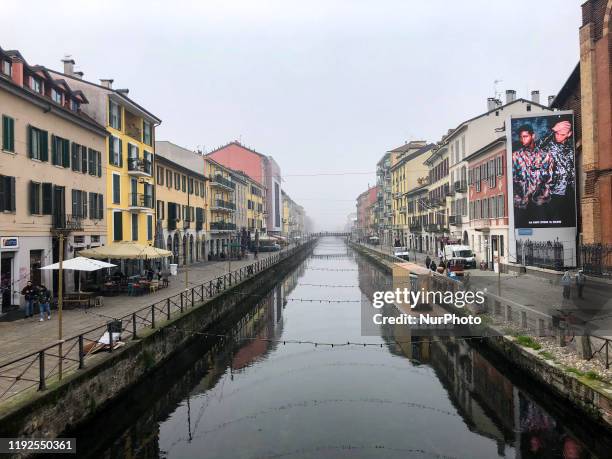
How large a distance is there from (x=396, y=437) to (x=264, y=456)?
11.1 ft

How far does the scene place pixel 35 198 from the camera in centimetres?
2222

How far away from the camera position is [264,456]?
11.2 metres

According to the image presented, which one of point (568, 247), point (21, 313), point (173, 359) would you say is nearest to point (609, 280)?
point (568, 247)

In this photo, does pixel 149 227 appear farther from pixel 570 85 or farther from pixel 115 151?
pixel 570 85

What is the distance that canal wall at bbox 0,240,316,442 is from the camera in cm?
945

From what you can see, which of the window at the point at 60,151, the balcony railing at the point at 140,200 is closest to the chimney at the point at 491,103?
the balcony railing at the point at 140,200

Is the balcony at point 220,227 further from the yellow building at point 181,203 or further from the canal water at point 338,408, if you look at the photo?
the canal water at point 338,408

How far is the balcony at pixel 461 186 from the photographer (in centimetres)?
4925

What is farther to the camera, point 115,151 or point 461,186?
point 461,186

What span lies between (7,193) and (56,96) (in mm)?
8480

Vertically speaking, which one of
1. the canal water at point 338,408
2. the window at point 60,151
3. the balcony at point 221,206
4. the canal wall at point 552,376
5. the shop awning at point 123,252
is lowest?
the canal water at point 338,408

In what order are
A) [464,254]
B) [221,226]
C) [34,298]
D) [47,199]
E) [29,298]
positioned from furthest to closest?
[221,226], [464,254], [47,199], [34,298], [29,298]

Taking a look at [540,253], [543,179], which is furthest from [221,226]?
[540,253]

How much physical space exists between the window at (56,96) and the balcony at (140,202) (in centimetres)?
912
